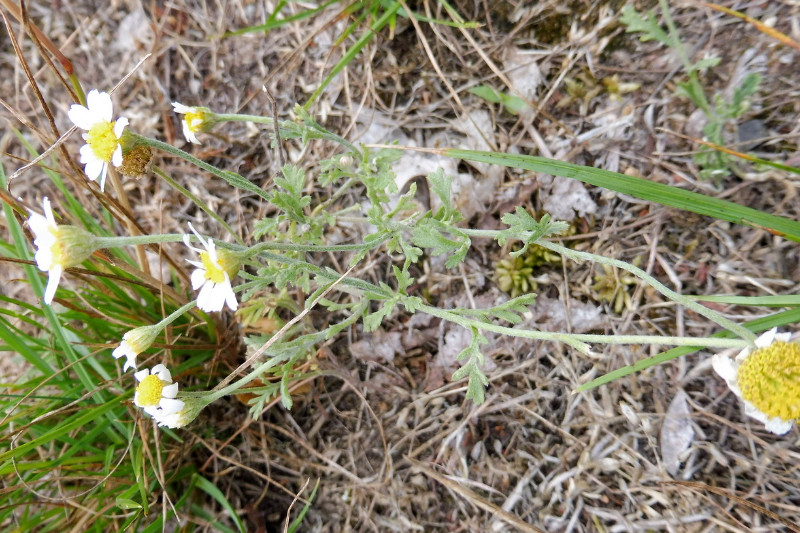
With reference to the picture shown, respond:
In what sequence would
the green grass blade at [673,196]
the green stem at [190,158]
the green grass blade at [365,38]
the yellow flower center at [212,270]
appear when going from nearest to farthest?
1. the yellow flower center at [212,270]
2. the green stem at [190,158]
3. the green grass blade at [673,196]
4. the green grass blade at [365,38]

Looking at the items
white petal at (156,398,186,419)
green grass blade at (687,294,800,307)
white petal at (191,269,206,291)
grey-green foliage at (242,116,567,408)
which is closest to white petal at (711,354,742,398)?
green grass blade at (687,294,800,307)

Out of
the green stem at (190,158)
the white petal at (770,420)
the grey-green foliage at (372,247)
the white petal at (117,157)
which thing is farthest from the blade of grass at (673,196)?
the white petal at (117,157)

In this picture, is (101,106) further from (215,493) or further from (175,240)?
(215,493)


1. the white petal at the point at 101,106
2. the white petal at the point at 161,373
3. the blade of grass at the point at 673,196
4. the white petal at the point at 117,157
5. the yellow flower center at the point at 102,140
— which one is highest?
the white petal at the point at 101,106

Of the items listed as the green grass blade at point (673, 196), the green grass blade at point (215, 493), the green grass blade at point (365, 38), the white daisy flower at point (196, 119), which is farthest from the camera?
the green grass blade at point (365, 38)

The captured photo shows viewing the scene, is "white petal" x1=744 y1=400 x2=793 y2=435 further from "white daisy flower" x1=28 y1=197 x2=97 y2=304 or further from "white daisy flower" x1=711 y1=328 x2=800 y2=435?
"white daisy flower" x1=28 y1=197 x2=97 y2=304

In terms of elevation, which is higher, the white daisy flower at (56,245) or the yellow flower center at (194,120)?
the yellow flower center at (194,120)

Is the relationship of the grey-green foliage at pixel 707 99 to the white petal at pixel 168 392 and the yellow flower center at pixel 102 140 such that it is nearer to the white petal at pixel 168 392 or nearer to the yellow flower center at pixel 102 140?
the yellow flower center at pixel 102 140

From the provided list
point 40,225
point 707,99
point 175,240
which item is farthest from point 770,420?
point 40,225
